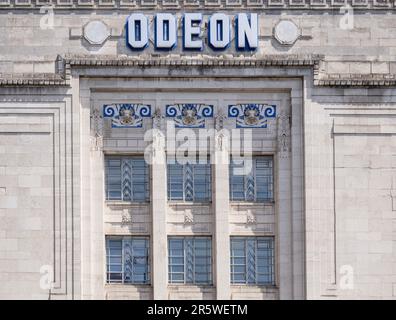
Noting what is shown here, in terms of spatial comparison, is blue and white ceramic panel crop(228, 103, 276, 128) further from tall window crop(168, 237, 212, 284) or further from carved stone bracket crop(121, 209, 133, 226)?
carved stone bracket crop(121, 209, 133, 226)

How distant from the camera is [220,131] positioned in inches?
3698

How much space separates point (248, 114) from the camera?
9400 centimetres

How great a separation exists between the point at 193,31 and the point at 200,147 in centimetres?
311

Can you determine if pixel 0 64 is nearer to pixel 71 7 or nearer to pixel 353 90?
pixel 71 7

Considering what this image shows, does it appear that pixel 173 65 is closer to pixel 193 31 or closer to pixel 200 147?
pixel 193 31

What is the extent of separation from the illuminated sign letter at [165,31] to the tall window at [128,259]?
17.1ft

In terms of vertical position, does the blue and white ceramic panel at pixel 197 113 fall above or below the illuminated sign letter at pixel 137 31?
below

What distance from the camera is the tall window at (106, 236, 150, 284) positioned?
9388 cm

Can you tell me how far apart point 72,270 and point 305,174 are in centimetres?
669

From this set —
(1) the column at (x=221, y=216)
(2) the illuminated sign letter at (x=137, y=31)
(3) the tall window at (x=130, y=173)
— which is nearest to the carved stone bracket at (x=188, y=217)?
(1) the column at (x=221, y=216)

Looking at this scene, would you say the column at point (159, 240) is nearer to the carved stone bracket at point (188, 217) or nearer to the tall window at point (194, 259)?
the tall window at point (194, 259)

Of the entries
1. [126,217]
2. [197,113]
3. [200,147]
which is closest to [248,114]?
[197,113]

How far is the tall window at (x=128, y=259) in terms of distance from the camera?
9388 cm

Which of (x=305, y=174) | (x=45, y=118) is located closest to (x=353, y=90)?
(x=305, y=174)
